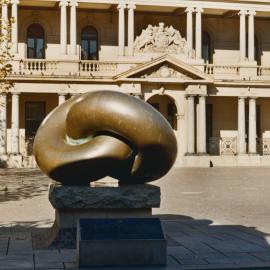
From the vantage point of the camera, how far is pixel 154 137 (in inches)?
375

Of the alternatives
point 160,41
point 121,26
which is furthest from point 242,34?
point 121,26

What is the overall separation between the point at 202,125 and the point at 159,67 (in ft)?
15.3

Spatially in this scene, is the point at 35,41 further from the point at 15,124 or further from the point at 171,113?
the point at 171,113

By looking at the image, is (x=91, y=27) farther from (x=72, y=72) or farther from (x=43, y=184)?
(x=43, y=184)

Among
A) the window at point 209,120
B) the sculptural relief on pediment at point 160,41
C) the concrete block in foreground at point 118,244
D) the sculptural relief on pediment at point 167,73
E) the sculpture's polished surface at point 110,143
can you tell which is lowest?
the concrete block in foreground at point 118,244

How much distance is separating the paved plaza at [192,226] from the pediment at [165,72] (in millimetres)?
17509

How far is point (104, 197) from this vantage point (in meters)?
9.75

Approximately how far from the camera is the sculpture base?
9.72m

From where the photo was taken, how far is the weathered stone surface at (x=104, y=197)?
9719 millimetres

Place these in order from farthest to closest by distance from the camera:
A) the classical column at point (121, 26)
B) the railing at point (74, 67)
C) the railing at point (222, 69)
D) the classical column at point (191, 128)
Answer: the railing at point (222, 69)
the classical column at point (121, 26)
the classical column at point (191, 128)
the railing at point (74, 67)

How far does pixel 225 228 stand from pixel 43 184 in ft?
47.6

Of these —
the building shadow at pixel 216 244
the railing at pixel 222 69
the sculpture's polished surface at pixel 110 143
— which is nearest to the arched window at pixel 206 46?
the railing at pixel 222 69

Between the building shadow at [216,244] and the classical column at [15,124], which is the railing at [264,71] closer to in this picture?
the classical column at [15,124]

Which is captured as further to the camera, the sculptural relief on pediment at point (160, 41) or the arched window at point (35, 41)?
the arched window at point (35, 41)
